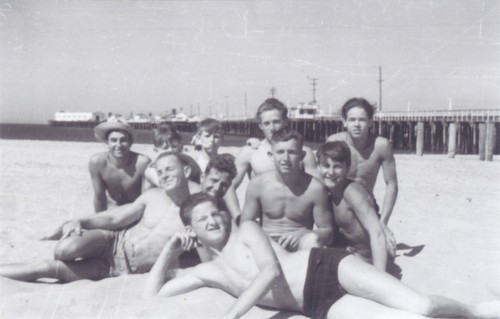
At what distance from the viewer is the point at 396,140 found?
35281 millimetres

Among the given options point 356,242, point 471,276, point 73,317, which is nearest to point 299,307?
point 356,242

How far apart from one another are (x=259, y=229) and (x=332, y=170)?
3.16 ft

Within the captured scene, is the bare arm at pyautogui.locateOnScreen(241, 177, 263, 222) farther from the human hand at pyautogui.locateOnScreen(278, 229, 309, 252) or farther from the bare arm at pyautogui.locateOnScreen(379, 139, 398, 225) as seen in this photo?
the bare arm at pyautogui.locateOnScreen(379, 139, 398, 225)

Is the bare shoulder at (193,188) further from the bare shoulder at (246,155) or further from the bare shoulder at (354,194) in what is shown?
the bare shoulder at (354,194)

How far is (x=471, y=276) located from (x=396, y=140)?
31.9 metres

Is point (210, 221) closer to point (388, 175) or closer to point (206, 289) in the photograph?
point (206, 289)

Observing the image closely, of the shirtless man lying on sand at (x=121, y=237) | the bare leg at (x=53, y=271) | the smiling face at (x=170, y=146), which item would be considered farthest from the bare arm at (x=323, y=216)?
the smiling face at (x=170, y=146)

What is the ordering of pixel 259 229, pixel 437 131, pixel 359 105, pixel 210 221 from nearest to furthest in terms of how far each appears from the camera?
pixel 259 229, pixel 210 221, pixel 359 105, pixel 437 131

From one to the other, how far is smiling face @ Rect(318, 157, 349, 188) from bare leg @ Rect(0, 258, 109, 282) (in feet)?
6.49

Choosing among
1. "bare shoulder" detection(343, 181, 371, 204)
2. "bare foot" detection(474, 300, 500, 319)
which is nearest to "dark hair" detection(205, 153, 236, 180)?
"bare shoulder" detection(343, 181, 371, 204)

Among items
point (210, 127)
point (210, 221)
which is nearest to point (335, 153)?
point (210, 221)

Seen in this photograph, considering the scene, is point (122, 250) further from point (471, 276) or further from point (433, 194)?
point (433, 194)

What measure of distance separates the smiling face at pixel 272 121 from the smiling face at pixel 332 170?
105cm

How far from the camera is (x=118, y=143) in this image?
17.0 ft
